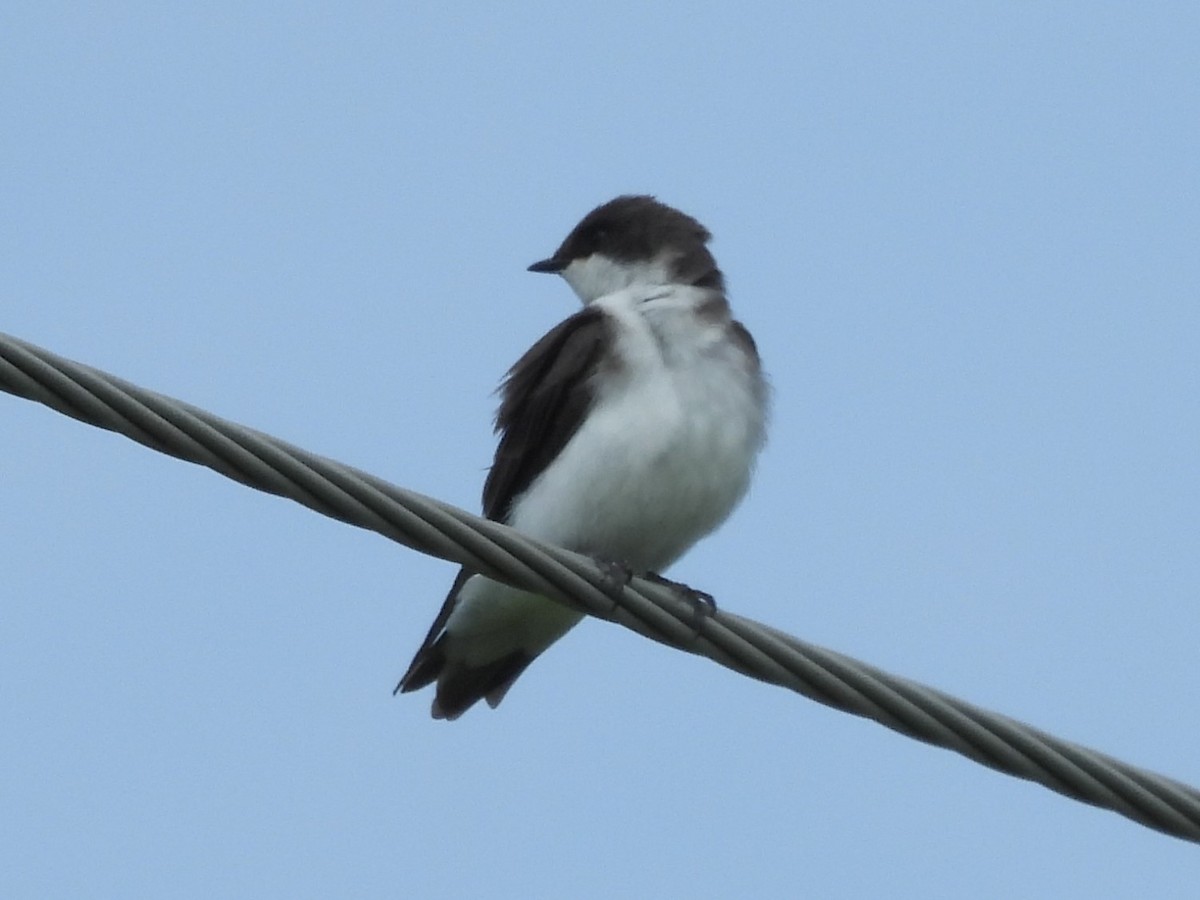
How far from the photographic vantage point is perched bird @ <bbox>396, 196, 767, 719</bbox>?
6.68 metres

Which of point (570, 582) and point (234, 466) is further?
point (570, 582)

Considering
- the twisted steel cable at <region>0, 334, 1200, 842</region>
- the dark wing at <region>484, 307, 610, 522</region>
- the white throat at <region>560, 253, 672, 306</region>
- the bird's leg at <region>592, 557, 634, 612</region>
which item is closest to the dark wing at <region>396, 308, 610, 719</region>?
the dark wing at <region>484, 307, 610, 522</region>

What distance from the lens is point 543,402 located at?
7.02 meters

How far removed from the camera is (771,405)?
7242 mm

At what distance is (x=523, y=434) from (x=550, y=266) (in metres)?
1.77

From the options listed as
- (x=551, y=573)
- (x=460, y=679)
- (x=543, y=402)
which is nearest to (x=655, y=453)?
(x=543, y=402)

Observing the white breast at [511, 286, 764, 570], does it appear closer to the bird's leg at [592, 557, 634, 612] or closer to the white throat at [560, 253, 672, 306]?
the white throat at [560, 253, 672, 306]

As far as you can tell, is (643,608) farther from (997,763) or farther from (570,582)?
(997,763)

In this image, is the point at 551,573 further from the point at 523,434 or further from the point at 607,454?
the point at 523,434

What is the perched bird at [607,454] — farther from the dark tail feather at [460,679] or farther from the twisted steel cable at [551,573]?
the twisted steel cable at [551,573]

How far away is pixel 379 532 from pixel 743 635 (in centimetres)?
82

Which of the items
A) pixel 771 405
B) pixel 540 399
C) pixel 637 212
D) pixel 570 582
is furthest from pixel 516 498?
pixel 570 582

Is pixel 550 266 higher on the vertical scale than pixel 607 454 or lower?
higher

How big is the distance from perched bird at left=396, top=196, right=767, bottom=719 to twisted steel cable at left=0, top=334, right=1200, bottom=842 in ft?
5.80
